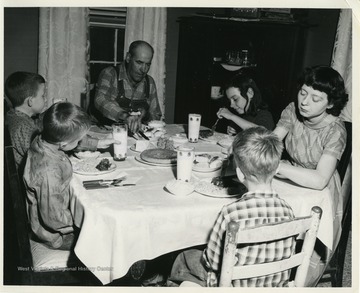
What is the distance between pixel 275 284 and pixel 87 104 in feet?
8.70

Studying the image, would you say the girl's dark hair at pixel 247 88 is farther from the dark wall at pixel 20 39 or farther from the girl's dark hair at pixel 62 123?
the dark wall at pixel 20 39

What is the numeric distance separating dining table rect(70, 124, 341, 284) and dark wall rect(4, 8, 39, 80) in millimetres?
2169

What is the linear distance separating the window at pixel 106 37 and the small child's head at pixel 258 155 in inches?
105

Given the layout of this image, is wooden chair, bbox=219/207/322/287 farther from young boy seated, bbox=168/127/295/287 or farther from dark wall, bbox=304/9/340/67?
dark wall, bbox=304/9/340/67

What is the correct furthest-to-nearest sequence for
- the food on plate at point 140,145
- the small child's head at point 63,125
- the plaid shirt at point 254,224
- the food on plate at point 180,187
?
the food on plate at point 140,145, the small child's head at point 63,125, the food on plate at point 180,187, the plaid shirt at point 254,224

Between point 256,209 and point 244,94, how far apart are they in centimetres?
124

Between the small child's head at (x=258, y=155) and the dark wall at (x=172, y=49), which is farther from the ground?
the dark wall at (x=172, y=49)

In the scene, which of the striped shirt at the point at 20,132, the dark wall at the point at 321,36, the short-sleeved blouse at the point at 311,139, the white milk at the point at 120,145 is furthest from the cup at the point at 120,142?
the dark wall at the point at 321,36

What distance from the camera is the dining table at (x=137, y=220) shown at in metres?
1.13

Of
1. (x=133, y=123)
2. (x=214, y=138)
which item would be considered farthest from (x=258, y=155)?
(x=133, y=123)

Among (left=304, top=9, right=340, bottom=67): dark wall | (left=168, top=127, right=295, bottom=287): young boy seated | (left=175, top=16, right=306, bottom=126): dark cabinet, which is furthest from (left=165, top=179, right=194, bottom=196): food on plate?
(left=304, top=9, right=340, bottom=67): dark wall

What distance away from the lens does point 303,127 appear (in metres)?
1.73

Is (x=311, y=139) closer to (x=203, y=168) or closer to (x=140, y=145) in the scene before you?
(x=203, y=168)
